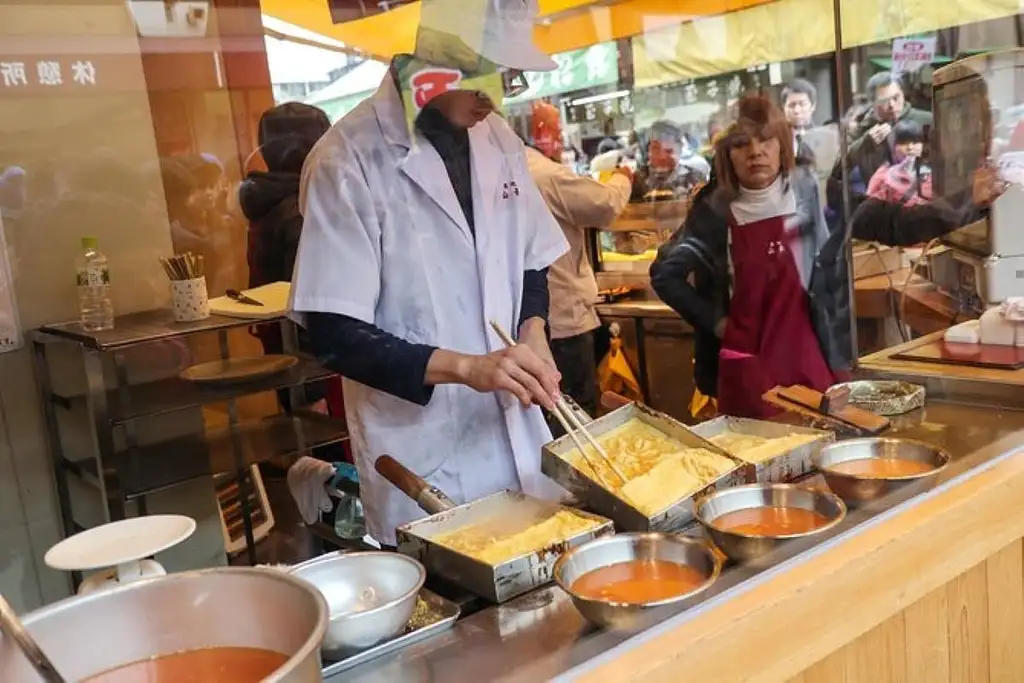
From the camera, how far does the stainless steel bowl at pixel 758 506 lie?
107 cm

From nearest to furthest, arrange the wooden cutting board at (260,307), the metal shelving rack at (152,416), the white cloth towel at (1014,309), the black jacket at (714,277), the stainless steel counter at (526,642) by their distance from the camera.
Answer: the stainless steel counter at (526,642)
the white cloth towel at (1014,309)
the metal shelving rack at (152,416)
the black jacket at (714,277)
the wooden cutting board at (260,307)

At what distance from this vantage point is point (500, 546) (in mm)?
1110

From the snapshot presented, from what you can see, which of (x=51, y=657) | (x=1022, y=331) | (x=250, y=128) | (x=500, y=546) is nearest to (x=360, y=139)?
(x=500, y=546)

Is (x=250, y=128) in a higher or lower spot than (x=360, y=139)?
higher

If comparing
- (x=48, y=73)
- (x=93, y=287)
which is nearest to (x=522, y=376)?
(x=93, y=287)

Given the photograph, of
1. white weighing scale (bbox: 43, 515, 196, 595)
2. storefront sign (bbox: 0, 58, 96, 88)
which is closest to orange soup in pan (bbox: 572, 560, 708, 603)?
white weighing scale (bbox: 43, 515, 196, 595)

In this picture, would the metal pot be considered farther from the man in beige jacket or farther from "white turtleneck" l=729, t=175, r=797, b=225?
"white turtleneck" l=729, t=175, r=797, b=225

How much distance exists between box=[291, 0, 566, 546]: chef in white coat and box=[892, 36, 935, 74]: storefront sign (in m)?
3.29

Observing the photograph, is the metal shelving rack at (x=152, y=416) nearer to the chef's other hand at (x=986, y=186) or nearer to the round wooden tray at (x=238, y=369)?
the round wooden tray at (x=238, y=369)

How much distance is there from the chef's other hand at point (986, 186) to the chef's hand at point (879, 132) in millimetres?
2014

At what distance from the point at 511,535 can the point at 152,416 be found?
1.68 metres

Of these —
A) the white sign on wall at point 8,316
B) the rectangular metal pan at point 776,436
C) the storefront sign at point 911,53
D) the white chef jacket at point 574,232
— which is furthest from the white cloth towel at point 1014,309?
the storefront sign at point 911,53

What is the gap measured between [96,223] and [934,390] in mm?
2143

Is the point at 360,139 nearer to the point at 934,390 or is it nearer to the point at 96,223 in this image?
the point at 934,390
